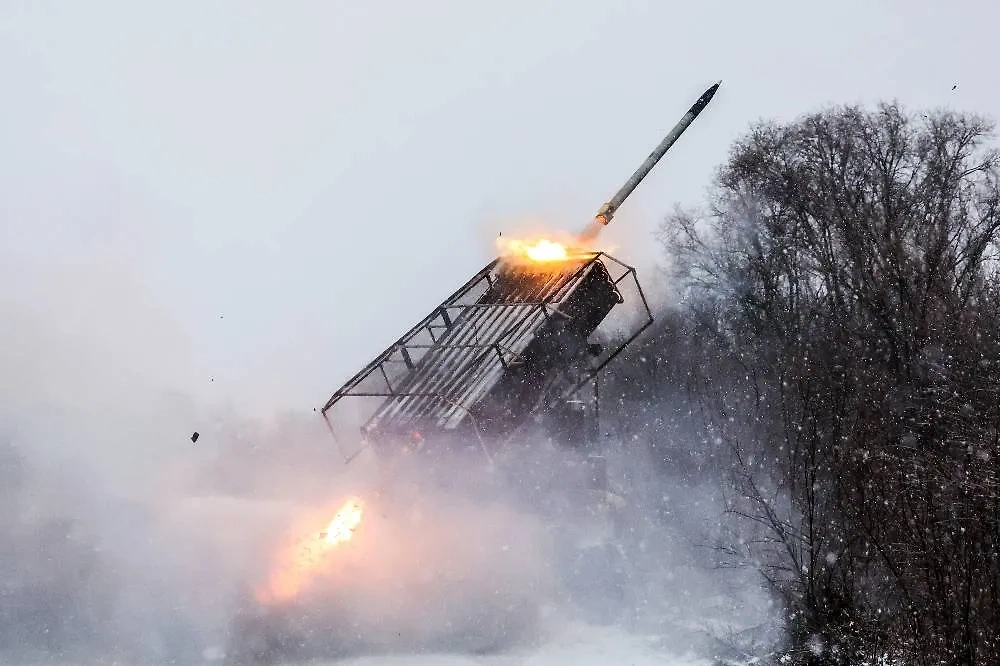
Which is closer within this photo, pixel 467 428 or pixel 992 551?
pixel 992 551

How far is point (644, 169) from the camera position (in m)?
21.1

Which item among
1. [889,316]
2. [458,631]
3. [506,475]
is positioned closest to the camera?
[458,631]

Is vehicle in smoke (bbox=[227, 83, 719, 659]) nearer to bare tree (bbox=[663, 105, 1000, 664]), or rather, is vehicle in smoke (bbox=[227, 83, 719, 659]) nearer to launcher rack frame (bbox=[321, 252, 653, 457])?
launcher rack frame (bbox=[321, 252, 653, 457])

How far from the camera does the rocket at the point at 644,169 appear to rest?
2019 centimetres

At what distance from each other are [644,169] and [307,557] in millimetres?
10713

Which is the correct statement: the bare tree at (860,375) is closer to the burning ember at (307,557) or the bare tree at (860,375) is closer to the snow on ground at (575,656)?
the snow on ground at (575,656)

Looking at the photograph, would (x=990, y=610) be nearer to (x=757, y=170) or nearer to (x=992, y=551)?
(x=992, y=551)

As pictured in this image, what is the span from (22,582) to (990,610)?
1408cm

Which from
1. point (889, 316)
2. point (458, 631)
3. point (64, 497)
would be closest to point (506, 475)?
point (458, 631)

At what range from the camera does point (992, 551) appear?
1070cm

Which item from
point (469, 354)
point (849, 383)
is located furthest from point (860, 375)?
point (469, 354)

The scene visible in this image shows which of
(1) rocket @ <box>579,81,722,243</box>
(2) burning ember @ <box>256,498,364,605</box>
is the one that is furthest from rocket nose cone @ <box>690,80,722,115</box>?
(2) burning ember @ <box>256,498,364,605</box>

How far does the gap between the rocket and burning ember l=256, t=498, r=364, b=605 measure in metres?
7.31

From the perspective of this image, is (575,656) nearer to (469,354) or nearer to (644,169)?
(469,354)
